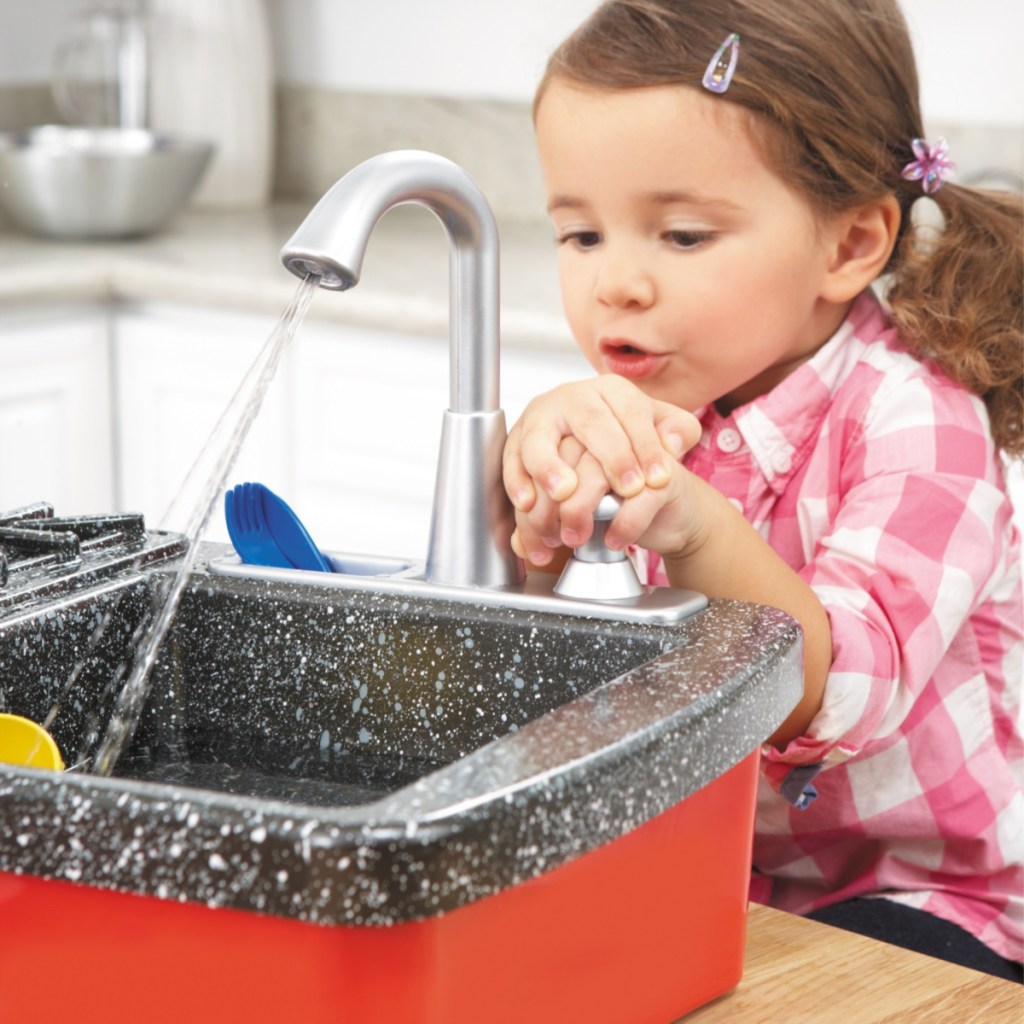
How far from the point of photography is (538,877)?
0.62 m

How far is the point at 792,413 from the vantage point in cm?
118

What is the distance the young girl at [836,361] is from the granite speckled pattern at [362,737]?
225 millimetres

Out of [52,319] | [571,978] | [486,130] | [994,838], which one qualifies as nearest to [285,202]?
[486,130]

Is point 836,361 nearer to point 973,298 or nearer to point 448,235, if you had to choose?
point 973,298

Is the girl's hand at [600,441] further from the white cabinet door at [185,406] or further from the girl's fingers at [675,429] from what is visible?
the white cabinet door at [185,406]

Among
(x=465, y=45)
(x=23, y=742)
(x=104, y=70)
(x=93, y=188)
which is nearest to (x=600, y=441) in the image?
(x=23, y=742)

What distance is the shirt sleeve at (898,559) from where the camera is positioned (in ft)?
3.16

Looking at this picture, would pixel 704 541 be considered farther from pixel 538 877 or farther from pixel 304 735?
pixel 538 877

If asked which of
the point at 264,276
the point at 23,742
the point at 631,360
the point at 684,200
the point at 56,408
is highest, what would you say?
the point at 684,200

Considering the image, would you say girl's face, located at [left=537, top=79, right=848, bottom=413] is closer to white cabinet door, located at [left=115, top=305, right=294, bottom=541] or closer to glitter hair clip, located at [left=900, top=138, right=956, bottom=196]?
glitter hair clip, located at [left=900, top=138, right=956, bottom=196]

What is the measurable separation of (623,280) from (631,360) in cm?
7

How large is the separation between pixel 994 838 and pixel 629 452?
1.49 feet

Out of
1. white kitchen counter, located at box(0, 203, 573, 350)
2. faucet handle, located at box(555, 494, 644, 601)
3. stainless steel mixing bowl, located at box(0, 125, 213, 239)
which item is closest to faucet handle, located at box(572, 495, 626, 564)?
faucet handle, located at box(555, 494, 644, 601)

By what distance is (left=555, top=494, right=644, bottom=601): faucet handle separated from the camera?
0.85 m
